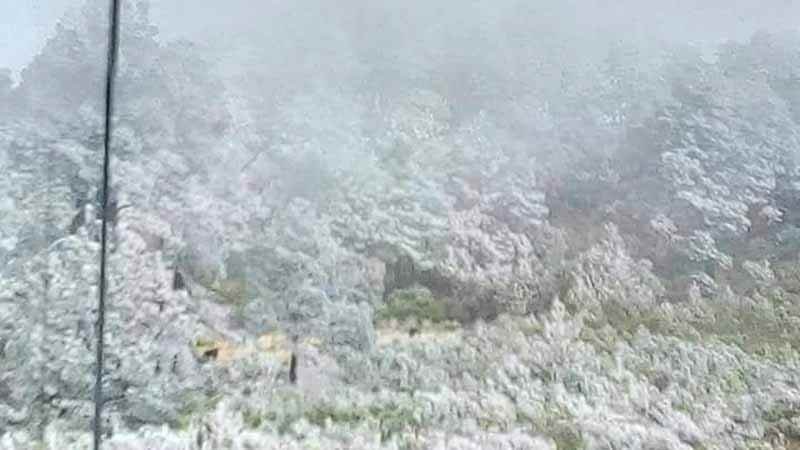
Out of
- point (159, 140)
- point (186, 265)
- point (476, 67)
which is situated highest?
point (476, 67)

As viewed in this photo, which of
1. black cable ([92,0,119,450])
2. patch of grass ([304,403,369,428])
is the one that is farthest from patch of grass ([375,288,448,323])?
black cable ([92,0,119,450])

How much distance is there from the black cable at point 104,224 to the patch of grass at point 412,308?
0.30 m

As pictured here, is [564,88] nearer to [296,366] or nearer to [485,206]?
[485,206]

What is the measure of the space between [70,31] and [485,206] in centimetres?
49

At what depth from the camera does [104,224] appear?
1160 millimetres

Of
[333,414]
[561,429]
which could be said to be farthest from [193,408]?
[561,429]

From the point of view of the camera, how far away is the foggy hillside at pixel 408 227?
115cm

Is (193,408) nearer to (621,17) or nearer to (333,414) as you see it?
(333,414)

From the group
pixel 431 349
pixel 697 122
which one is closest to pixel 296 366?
pixel 431 349

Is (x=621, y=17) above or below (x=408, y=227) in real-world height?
above

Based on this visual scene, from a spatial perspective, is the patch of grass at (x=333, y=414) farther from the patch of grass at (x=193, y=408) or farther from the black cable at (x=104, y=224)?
the black cable at (x=104, y=224)

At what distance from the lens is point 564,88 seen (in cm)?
123

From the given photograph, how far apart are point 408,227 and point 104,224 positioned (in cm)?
33

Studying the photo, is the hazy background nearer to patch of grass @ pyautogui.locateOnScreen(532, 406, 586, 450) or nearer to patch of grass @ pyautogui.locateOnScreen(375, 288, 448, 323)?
patch of grass @ pyautogui.locateOnScreen(375, 288, 448, 323)
